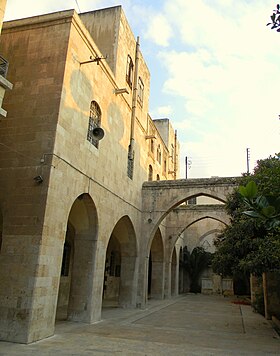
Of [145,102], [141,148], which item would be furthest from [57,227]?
[145,102]

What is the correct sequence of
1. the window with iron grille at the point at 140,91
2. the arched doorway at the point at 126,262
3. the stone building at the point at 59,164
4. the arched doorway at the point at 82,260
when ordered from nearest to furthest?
1. the stone building at the point at 59,164
2. the arched doorway at the point at 82,260
3. the arched doorway at the point at 126,262
4. the window with iron grille at the point at 140,91

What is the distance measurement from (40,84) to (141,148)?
23.5ft

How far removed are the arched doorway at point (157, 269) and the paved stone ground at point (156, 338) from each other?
21.4ft

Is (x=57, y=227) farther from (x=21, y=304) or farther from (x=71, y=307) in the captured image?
(x=71, y=307)

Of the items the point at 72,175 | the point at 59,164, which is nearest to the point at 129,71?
the point at 72,175

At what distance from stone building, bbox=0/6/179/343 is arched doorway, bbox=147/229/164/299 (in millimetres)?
5192

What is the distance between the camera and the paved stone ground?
20.9 feet

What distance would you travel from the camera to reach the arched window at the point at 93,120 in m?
9.70

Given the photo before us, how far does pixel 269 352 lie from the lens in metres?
6.79

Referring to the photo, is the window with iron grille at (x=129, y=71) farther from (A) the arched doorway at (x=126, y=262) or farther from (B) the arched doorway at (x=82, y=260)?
(B) the arched doorway at (x=82, y=260)

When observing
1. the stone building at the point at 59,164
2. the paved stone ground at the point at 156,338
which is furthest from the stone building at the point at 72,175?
→ the paved stone ground at the point at 156,338

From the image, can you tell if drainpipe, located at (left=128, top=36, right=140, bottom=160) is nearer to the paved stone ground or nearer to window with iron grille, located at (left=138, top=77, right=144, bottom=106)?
window with iron grille, located at (left=138, top=77, right=144, bottom=106)

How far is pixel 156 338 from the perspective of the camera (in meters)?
7.84

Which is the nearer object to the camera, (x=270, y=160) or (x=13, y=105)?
(x=13, y=105)
